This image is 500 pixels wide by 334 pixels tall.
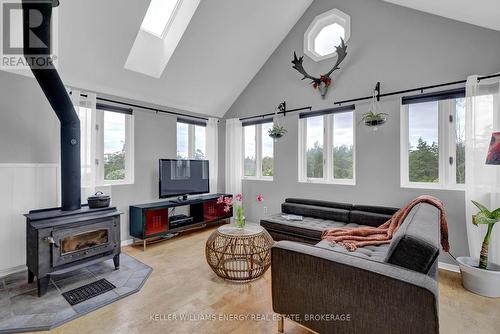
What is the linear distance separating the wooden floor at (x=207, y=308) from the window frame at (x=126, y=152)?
163 cm

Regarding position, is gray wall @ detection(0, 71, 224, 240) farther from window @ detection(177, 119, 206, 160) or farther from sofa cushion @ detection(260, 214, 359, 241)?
Result: sofa cushion @ detection(260, 214, 359, 241)

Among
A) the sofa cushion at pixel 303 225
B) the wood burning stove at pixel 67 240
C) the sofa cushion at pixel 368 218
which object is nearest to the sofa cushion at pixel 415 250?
the sofa cushion at pixel 303 225

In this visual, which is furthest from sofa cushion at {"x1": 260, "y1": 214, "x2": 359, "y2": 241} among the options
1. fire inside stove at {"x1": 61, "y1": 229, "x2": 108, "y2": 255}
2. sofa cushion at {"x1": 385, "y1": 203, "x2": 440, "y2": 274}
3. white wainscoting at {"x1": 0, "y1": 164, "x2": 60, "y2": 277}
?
white wainscoting at {"x1": 0, "y1": 164, "x2": 60, "y2": 277}

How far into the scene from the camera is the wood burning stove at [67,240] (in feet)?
7.38

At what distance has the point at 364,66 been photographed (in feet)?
11.5

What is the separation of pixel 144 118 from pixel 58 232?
7.31ft

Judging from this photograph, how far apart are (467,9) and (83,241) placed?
4669 millimetres

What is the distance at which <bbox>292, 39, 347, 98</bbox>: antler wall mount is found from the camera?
11.9 ft

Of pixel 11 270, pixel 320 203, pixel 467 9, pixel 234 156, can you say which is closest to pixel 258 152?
pixel 234 156

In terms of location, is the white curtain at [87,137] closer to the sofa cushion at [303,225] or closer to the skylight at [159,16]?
the skylight at [159,16]

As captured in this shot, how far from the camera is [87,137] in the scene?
10.5 ft

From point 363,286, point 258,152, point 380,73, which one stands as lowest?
point 363,286

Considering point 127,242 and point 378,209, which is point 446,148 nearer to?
point 378,209

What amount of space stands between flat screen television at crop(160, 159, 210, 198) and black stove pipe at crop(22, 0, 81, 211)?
1.40 metres
